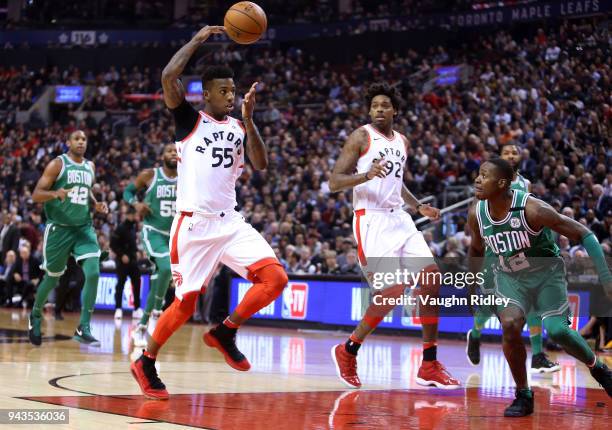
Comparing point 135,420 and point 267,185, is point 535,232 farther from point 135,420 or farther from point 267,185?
point 267,185

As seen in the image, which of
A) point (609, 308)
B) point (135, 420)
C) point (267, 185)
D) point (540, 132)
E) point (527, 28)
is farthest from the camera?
point (527, 28)

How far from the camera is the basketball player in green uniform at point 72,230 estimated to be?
35.0 ft

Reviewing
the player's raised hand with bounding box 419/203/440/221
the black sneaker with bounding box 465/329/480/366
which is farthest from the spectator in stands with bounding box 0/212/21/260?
the player's raised hand with bounding box 419/203/440/221

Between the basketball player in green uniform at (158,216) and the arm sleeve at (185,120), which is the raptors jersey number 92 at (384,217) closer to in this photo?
the arm sleeve at (185,120)

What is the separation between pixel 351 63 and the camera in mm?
30047

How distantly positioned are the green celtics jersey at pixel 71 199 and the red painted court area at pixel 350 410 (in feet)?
15.1

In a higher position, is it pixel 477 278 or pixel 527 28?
pixel 527 28

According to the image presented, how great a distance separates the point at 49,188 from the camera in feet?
34.6

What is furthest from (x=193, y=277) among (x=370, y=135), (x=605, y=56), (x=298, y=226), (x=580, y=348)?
(x=605, y=56)

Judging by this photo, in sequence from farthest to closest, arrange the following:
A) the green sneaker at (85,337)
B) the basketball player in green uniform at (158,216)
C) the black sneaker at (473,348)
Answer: the basketball player in green uniform at (158,216), the green sneaker at (85,337), the black sneaker at (473,348)

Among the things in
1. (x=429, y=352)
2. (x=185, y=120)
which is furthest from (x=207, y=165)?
(x=429, y=352)

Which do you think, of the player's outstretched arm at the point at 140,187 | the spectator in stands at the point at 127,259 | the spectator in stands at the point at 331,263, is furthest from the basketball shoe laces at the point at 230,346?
the spectator in stands at the point at 331,263

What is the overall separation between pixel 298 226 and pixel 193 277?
11.5 meters

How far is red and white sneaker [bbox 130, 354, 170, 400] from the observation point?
21.1 feet
